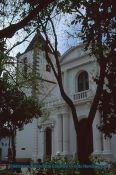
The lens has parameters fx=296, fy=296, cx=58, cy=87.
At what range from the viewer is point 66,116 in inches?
1131

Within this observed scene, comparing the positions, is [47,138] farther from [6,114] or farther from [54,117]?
[6,114]

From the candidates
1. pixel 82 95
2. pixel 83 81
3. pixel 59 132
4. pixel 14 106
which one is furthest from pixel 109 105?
pixel 83 81

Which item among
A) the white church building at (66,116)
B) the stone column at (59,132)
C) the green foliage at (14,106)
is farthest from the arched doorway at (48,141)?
the green foliage at (14,106)

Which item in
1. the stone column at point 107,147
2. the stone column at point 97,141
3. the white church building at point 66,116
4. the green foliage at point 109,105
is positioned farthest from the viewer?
the white church building at point 66,116

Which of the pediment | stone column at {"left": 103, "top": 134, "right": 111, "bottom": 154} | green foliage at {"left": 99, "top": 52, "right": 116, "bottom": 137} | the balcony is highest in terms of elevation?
the pediment

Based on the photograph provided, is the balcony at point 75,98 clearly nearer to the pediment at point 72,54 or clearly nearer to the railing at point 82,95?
the railing at point 82,95

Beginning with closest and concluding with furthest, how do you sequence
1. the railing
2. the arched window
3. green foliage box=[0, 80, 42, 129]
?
green foliage box=[0, 80, 42, 129], the railing, the arched window

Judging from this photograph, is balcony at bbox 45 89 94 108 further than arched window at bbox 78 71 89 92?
No

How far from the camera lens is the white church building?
2741 centimetres

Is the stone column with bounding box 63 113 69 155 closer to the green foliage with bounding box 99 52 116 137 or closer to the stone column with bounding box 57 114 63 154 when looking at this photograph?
the stone column with bounding box 57 114 63 154

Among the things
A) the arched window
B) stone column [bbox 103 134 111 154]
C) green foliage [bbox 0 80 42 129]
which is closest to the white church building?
the arched window

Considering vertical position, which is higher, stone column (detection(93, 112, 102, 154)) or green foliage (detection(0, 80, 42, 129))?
green foliage (detection(0, 80, 42, 129))

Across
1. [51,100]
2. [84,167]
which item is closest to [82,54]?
[51,100]

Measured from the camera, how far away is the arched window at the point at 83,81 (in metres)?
Result: 29.5
